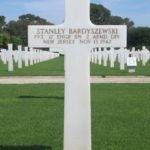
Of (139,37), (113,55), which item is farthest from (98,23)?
(113,55)

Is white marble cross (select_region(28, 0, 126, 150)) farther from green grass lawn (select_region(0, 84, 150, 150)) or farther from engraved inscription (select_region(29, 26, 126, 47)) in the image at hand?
green grass lawn (select_region(0, 84, 150, 150))

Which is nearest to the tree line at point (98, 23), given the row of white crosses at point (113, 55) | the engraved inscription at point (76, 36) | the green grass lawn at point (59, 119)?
the row of white crosses at point (113, 55)

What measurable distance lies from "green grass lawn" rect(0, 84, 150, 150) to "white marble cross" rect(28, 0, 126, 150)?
3.89ft

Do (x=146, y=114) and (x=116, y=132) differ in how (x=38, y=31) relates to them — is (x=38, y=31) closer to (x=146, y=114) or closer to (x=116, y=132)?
(x=116, y=132)

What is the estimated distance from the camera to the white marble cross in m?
7.27

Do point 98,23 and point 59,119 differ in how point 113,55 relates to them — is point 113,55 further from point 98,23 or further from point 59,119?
point 98,23

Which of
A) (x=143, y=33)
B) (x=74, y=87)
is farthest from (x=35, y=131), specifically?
(x=143, y=33)

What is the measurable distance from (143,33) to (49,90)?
10348 cm

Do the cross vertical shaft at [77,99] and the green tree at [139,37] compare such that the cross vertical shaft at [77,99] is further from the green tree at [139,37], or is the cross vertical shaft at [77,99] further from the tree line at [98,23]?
the green tree at [139,37]

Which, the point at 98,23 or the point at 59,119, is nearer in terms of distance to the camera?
the point at 59,119

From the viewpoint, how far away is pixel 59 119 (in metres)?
11.3

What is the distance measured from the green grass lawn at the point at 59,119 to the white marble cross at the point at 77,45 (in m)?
1.19

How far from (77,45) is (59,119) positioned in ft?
13.6

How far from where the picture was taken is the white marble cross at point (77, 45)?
7.27 metres
